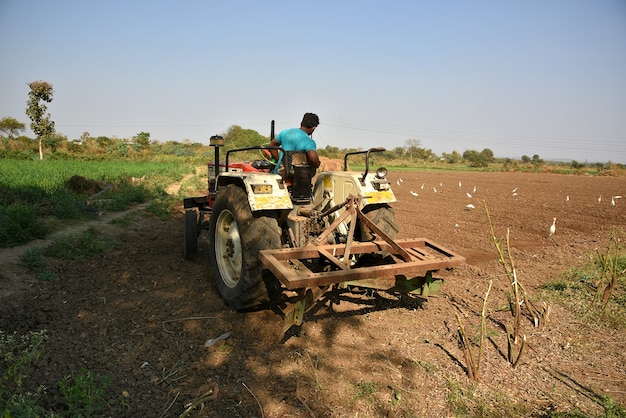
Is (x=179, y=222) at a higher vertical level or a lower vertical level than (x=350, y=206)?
lower

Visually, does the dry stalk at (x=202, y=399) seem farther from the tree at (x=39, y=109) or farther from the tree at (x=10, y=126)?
the tree at (x=10, y=126)

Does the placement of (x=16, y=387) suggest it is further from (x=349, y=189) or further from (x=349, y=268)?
(x=349, y=189)

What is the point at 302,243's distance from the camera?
3.44 meters

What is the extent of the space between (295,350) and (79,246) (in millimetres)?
3859

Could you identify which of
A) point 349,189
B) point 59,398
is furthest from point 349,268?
point 59,398

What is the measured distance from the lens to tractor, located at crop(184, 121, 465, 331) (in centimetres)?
275

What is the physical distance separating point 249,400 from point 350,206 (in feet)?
5.24

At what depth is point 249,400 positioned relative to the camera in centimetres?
A: 239

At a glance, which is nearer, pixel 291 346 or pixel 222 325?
pixel 291 346

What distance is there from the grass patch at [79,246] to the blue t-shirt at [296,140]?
124 inches

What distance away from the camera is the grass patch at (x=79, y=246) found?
16.1ft

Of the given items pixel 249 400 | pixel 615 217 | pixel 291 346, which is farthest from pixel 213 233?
pixel 615 217

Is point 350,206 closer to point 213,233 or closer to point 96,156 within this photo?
point 213,233

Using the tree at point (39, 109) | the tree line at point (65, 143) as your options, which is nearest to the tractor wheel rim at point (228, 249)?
the tree line at point (65, 143)
